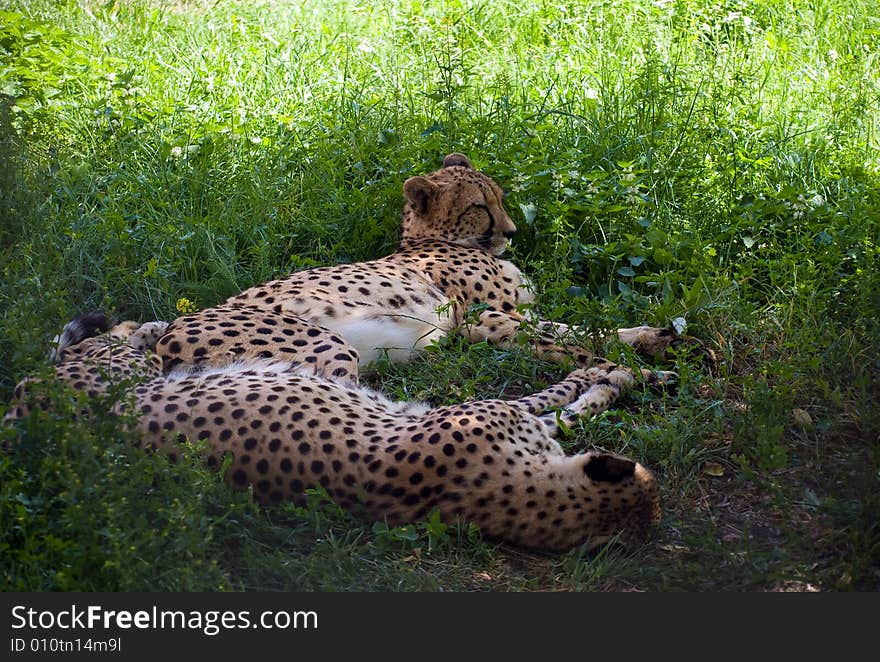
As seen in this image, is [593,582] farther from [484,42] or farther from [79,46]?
[79,46]

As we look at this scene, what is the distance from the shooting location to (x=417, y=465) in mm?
3145

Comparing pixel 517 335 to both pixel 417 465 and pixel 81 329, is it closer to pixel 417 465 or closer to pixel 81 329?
pixel 417 465

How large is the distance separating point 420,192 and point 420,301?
2.04ft

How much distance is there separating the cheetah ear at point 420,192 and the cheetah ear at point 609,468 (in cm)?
195

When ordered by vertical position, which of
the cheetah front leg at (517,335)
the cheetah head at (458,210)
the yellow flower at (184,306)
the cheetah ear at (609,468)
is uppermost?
the cheetah head at (458,210)

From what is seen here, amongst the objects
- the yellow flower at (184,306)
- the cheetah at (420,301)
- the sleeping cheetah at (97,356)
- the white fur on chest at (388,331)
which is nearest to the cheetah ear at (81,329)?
the sleeping cheetah at (97,356)

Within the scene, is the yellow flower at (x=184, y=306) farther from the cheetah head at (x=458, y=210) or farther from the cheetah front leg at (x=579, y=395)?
the cheetah front leg at (x=579, y=395)

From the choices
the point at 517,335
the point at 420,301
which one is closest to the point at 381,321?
the point at 420,301

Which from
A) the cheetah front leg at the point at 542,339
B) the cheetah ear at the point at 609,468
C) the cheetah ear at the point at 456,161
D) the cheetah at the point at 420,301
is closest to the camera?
the cheetah ear at the point at 609,468

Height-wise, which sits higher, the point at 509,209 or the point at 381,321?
the point at 509,209

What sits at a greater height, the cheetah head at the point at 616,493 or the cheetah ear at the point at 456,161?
the cheetah ear at the point at 456,161

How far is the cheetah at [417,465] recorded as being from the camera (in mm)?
3133

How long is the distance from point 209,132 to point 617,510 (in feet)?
10.3

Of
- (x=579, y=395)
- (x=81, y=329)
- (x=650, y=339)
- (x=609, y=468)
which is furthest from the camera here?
(x=650, y=339)
